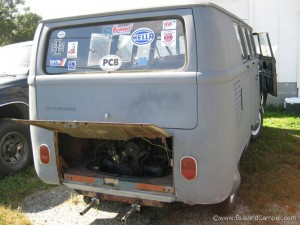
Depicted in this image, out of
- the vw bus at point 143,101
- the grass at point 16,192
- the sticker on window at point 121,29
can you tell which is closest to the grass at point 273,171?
the vw bus at point 143,101

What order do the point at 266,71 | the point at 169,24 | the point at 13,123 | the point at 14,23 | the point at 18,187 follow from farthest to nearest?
the point at 14,23
the point at 266,71
the point at 13,123
the point at 18,187
the point at 169,24

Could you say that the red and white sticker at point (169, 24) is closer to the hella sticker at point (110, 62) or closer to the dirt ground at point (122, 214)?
the hella sticker at point (110, 62)

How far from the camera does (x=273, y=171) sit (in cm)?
509

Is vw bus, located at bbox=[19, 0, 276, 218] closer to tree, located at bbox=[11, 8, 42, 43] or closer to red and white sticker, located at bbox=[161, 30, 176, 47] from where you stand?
red and white sticker, located at bbox=[161, 30, 176, 47]

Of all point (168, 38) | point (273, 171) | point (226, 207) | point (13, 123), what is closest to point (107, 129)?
point (168, 38)

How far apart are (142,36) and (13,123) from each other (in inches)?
118

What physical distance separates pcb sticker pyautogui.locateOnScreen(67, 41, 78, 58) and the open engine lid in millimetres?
751

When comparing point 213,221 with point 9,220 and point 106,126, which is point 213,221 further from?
point 9,220

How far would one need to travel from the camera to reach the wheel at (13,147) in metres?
5.22

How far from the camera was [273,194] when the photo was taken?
433cm

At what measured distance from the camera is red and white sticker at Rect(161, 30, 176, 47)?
10.1 ft

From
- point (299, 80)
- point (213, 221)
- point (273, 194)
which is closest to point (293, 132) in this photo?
point (299, 80)

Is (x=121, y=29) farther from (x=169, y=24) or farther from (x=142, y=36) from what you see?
(x=169, y=24)

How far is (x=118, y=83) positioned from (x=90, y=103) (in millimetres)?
355
